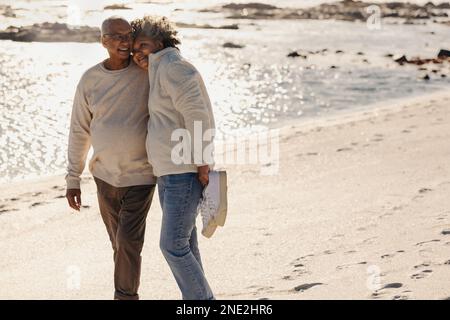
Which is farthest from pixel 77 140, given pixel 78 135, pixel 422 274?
pixel 422 274

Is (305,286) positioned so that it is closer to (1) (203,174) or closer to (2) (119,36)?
(1) (203,174)

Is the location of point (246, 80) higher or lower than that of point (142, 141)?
lower

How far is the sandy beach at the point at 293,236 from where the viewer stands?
5645 millimetres

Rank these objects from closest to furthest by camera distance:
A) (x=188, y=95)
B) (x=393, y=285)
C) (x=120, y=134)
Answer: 1. (x=188, y=95)
2. (x=120, y=134)
3. (x=393, y=285)

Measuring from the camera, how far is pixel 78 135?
488cm

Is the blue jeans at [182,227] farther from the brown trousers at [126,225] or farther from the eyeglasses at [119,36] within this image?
the eyeglasses at [119,36]

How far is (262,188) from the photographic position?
916cm

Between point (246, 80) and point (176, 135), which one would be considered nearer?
point (176, 135)

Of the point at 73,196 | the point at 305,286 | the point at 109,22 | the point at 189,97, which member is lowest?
the point at 305,286

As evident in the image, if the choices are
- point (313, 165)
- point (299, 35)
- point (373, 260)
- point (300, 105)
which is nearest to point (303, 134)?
point (313, 165)

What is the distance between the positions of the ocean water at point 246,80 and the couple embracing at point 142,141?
5.23 feet

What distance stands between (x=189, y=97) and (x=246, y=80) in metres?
18.0
